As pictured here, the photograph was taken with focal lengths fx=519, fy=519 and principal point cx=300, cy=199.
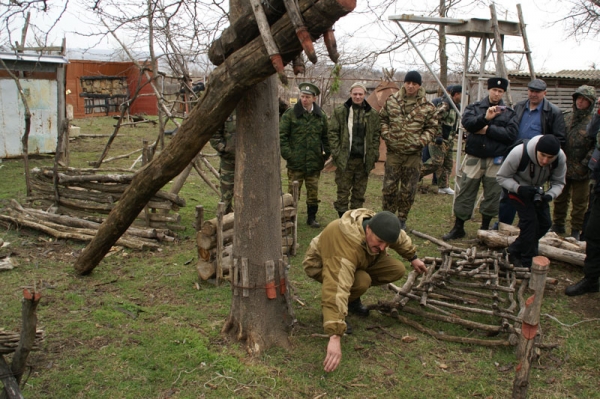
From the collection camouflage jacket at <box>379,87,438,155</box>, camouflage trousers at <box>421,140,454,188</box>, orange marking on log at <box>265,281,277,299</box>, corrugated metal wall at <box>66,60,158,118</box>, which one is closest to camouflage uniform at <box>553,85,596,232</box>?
camouflage jacket at <box>379,87,438,155</box>

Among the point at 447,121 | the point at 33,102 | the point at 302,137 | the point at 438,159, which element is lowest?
the point at 438,159

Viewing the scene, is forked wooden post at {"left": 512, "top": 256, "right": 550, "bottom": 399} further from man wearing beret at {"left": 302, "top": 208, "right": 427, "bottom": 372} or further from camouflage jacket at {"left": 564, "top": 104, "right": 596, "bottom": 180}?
camouflage jacket at {"left": 564, "top": 104, "right": 596, "bottom": 180}

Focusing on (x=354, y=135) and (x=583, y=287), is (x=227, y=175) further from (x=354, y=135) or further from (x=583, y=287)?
(x=583, y=287)

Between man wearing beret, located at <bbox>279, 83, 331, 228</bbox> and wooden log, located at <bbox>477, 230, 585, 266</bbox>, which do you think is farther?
man wearing beret, located at <bbox>279, 83, 331, 228</bbox>

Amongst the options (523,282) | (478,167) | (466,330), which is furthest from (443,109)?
(466,330)

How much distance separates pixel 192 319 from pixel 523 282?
3.40 m

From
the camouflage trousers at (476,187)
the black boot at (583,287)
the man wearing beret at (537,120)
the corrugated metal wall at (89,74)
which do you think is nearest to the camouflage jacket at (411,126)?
the camouflage trousers at (476,187)

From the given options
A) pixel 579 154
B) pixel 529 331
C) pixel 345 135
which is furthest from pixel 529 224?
pixel 529 331

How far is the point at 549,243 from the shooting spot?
22.2ft

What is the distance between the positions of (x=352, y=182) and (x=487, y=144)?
6.36 ft

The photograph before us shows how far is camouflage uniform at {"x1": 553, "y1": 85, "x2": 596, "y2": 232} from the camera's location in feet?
23.3

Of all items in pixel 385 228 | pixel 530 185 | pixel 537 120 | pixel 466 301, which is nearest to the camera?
pixel 385 228

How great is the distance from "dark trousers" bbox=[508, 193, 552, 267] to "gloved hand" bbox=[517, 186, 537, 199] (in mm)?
123

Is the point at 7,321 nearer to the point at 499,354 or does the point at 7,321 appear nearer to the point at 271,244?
the point at 271,244
